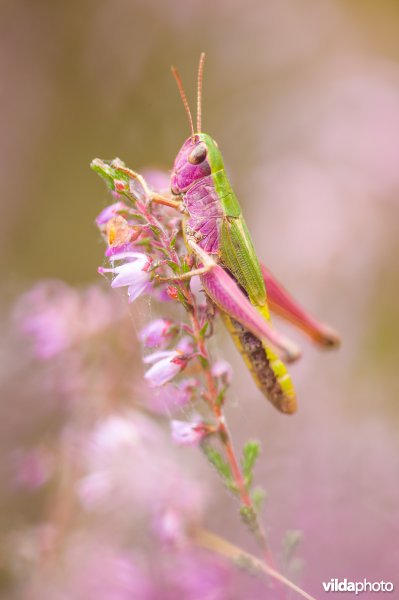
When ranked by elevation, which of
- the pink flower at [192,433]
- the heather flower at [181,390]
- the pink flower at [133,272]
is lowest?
the pink flower at [192,433]

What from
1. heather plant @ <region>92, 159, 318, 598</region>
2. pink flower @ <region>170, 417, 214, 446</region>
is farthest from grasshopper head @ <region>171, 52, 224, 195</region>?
pink flower @ <region>170, 417, 214, 446</region>

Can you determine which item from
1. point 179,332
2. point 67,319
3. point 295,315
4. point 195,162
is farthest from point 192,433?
point 67,319

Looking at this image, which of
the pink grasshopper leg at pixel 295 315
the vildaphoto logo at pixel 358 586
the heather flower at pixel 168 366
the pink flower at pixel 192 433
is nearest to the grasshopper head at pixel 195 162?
the pink grasshopper leg at pixel 295 315

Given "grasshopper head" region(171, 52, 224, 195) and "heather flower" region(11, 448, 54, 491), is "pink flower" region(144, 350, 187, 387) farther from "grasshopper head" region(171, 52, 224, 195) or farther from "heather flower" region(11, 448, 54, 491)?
"heather flower" region(11, 448, 54, 491)

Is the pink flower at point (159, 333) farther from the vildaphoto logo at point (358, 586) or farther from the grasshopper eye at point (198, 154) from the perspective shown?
the vildaphoto logo at point (358, 586)

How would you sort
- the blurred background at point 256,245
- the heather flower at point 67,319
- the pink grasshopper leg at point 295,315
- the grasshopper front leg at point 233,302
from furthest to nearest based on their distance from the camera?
the heather flower at point 67,319 → the blurred background at point 256,245 → the pink grasshopper leg at point 295,315 → the grasshopper front leg at point 233,302

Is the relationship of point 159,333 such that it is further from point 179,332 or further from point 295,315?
point 295,315
